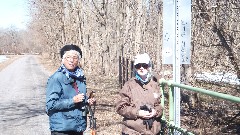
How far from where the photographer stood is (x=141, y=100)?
440 cm

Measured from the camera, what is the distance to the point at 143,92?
4.39 m

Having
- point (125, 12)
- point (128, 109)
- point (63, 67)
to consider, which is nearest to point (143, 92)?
point (128, 109)

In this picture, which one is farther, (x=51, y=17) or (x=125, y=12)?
(x=51, y=17)

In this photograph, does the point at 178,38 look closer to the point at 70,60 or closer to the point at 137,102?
the point at 137,102

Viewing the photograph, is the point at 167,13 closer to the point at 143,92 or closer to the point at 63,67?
the point at 143,92

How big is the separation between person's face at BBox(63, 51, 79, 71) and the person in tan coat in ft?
2.22

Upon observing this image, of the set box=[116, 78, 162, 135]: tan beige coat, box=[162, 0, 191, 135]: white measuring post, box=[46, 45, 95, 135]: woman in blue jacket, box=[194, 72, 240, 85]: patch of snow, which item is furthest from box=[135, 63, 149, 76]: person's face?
box=[194, 72, 240, 85]: patch of snow

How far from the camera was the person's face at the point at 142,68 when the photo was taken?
14.4ft

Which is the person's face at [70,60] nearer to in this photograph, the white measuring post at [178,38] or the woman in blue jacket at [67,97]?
the woman in blue jacket at [67,97]

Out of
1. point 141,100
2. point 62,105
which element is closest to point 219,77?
point 141,100

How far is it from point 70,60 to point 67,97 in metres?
0.43

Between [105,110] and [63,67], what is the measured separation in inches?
291

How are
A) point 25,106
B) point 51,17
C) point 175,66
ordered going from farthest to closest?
1. point 51,17
2. point 25,106
3. point 175,66

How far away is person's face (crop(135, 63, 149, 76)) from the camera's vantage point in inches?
173
